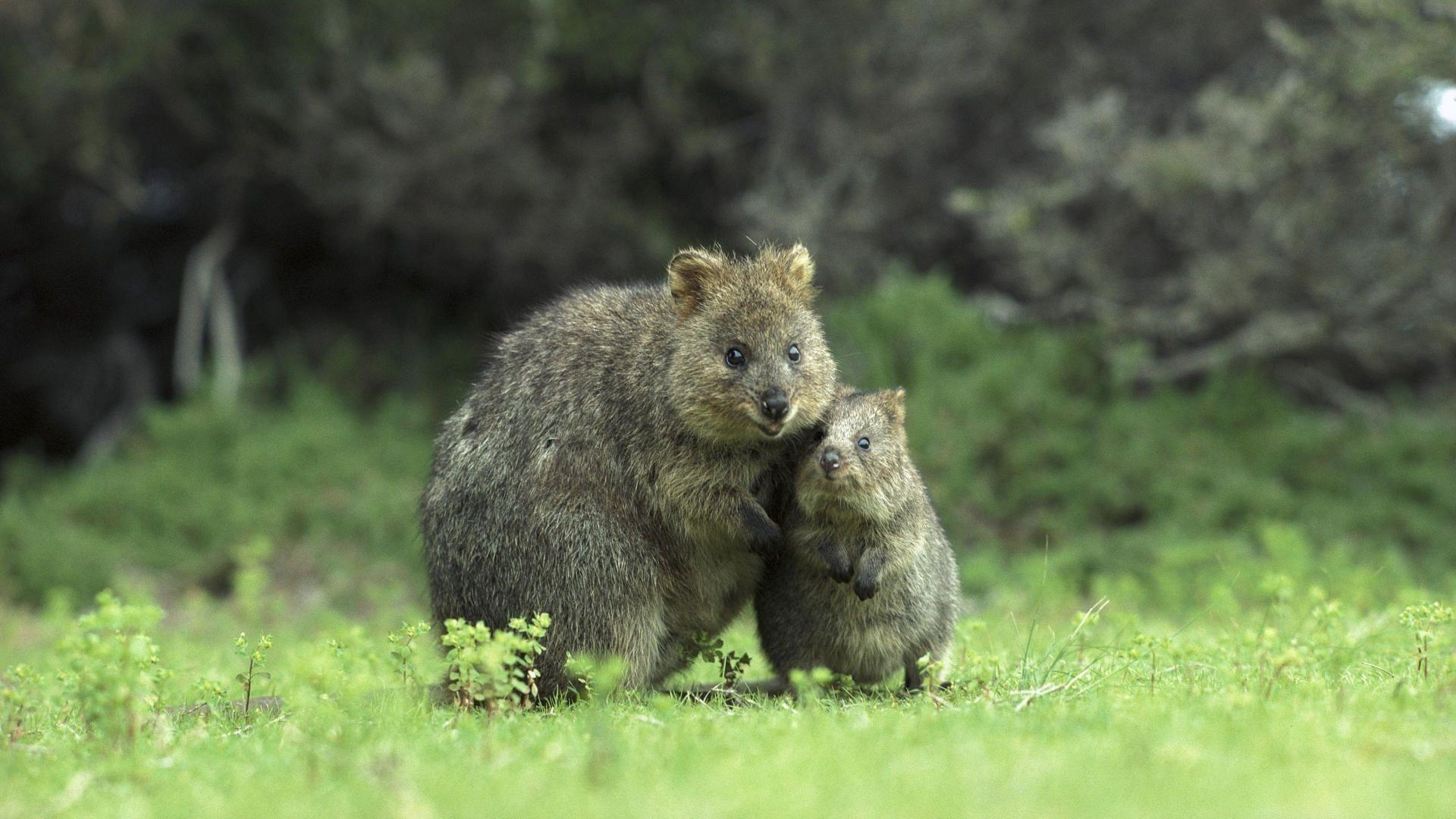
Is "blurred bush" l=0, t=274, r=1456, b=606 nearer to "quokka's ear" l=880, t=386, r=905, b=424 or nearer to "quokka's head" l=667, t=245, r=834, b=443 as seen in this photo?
"quokka's ear" l=880, t=386, r=905, b=424

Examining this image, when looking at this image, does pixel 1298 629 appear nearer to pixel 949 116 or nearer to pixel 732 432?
pixel 732 432

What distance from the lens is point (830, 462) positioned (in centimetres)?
628

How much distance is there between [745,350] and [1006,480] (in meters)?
8.51

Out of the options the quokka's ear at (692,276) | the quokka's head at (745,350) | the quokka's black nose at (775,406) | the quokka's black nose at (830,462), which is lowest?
the quokka's black nose at (830,462)

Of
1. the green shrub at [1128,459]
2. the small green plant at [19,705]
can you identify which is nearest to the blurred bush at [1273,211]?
the green shrub at [1128,459]

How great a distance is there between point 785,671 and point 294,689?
2.55m

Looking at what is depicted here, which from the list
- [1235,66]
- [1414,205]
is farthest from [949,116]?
[1414,205]

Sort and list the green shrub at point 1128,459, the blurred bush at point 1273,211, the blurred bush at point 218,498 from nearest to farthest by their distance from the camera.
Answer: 1. the green shrub at point 1128,459
2. the blurred bush at point 1273,211
3. the blurred bush at point 218,498

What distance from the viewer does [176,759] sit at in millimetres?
4715

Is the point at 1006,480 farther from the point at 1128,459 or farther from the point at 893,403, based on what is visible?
the point at 893,403

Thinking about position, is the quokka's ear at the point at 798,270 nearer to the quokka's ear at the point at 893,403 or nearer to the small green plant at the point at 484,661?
the quokka's ear at the point at 893,403

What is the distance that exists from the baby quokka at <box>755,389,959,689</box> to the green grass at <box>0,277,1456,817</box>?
0.27 meters

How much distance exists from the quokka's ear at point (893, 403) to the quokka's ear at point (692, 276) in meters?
1.06

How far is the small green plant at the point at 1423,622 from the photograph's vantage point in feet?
19.2
